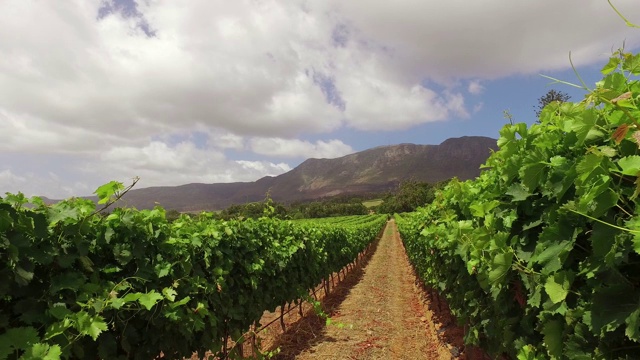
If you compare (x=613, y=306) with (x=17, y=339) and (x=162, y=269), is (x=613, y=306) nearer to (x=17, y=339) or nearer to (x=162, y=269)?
(x=17, y=339)

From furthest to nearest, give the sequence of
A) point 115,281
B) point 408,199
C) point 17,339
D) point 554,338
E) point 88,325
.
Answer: point 408,199
point 115,281
point 88,325
point 17,339
point 554,338

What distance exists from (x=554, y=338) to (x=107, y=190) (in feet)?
11.5

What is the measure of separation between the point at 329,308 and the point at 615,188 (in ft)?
36.9

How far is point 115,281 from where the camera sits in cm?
358

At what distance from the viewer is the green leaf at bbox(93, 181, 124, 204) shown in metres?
3.28

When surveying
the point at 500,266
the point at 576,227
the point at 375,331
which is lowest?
the point at 375,331

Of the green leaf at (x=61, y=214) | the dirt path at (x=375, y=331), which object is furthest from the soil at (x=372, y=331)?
the green leaf at (x=61, y=214)

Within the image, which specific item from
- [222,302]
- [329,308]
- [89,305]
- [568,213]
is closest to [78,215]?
[89,305]

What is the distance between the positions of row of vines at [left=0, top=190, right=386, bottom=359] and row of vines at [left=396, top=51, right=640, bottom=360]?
9.72ft

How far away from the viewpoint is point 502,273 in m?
2.65

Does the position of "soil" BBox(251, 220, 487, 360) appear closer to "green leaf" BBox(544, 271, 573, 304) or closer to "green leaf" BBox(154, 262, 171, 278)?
"green leaf" BBox(154, 262, 171, 278)

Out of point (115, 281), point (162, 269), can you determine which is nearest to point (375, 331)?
point (162, 269)

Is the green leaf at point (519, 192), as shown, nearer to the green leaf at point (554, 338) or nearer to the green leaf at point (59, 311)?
the green leaf at point (554, 338)

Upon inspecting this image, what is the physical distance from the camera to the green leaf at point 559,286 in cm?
207
